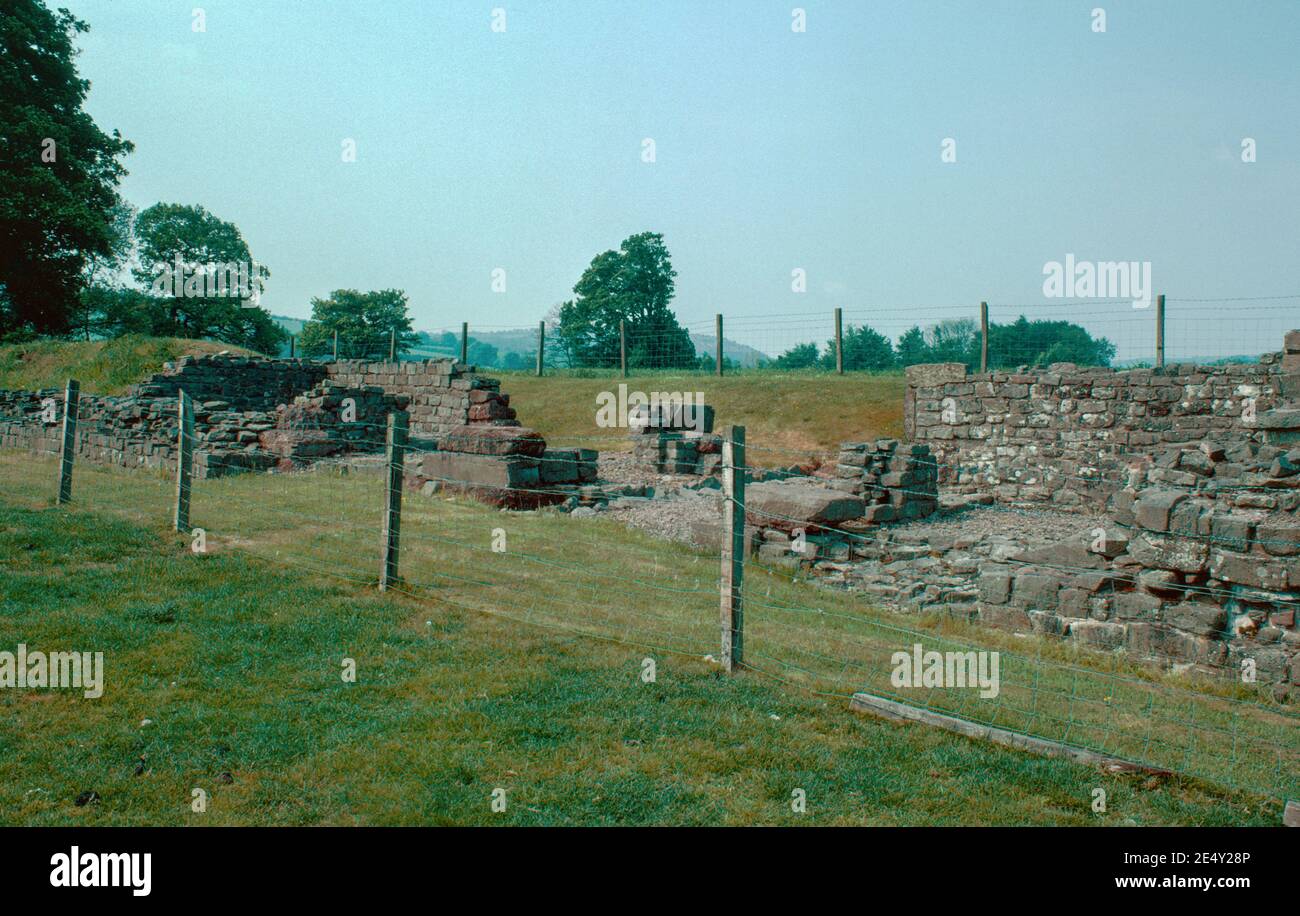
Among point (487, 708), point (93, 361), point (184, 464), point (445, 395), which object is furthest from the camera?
point (93, 361)

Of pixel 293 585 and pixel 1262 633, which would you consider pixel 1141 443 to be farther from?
pixel 293 585

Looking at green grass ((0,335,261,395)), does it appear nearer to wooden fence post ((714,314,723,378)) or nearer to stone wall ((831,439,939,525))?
wooden fence post ((714,314,723,378))

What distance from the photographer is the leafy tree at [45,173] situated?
91.9 ft

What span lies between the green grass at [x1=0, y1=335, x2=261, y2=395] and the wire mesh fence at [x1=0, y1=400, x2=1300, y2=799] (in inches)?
588

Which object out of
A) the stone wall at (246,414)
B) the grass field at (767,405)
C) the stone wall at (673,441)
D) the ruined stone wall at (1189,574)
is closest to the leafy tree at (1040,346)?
the grass field at (767,405)

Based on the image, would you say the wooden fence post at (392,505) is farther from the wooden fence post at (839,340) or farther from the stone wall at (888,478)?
the wooden fence post at (839,340)

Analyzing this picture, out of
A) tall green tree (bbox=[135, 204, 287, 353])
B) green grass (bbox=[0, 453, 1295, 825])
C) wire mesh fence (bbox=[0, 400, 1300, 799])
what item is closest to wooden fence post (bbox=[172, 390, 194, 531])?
wire mesh fence (bbox=[0, 400, 1300, 799])

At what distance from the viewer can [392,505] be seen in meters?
7.79

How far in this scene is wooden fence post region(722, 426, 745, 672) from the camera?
233 inches

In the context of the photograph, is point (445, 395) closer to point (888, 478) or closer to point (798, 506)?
point (888, 478)

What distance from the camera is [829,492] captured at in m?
11.5

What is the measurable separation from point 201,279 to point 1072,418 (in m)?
38.4

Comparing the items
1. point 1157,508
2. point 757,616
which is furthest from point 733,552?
point 1157,508

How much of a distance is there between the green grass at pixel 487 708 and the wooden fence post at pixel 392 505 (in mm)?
227
